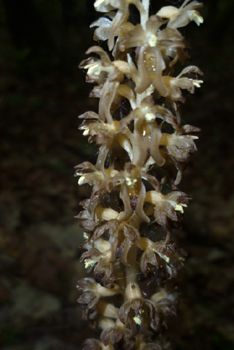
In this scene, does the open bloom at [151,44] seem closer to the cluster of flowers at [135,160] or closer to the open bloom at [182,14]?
the cluster of flowers at [135,160]

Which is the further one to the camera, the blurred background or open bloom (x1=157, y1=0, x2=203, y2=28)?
the blurred background

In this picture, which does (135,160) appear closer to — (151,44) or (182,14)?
(151,44)

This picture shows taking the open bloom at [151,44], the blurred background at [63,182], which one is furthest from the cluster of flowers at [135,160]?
the blurred background at [63,182]

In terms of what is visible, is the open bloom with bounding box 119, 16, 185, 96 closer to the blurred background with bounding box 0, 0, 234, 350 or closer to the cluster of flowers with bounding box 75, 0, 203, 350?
the cluster of flowers with bounding box 75, 0, 203, 350

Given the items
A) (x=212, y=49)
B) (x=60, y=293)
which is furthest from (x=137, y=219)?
(x=212, y=49)

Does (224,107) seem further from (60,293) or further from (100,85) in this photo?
(100,85)

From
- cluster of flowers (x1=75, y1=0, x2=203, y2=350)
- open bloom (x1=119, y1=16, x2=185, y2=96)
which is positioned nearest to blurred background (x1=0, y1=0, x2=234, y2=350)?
cluster of flowers (x1=75, y1=0, x2=203, y2=350)
